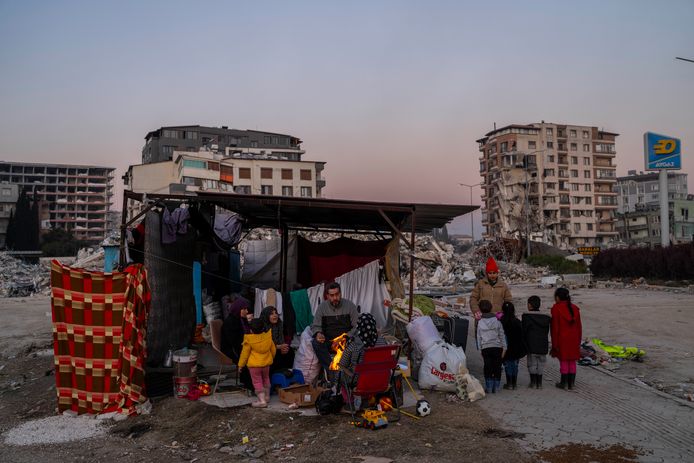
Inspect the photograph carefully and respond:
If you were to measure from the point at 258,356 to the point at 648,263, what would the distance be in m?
35.1

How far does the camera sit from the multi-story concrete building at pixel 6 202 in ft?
273

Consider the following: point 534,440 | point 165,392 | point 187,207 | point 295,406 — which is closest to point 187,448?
point 295,406

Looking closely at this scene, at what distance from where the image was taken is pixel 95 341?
7.45 m

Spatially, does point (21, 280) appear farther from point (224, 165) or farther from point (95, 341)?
point (224, 165)

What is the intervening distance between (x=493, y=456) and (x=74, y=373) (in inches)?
217


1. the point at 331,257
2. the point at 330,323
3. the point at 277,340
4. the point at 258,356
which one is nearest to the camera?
the point at 258,356

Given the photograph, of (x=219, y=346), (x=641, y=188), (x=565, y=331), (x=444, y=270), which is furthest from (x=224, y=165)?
(x=641, y=188)

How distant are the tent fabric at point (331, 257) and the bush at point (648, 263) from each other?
26.0 m

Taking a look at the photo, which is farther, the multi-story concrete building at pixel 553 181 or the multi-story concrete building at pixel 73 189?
the multi-story concrete building at pixel 73 189

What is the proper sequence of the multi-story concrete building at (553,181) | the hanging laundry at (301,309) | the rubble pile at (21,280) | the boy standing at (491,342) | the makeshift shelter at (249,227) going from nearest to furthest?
the boy standing at (491,342), the makeshift shelter at (249,227), the hanging laundry at (301,309), the rubble pile at (21,280), the multi-story concrete building at (553,181)

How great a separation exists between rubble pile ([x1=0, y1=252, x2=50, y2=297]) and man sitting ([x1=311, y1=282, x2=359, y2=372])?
3033cm

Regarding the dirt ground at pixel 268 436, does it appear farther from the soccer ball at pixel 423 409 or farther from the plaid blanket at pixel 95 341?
the plaid blanket at pixel 95 341

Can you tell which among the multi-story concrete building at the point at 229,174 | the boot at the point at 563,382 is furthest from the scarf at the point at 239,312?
the multi-story concrete building at the point at 229,174

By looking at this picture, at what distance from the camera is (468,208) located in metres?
10.1
